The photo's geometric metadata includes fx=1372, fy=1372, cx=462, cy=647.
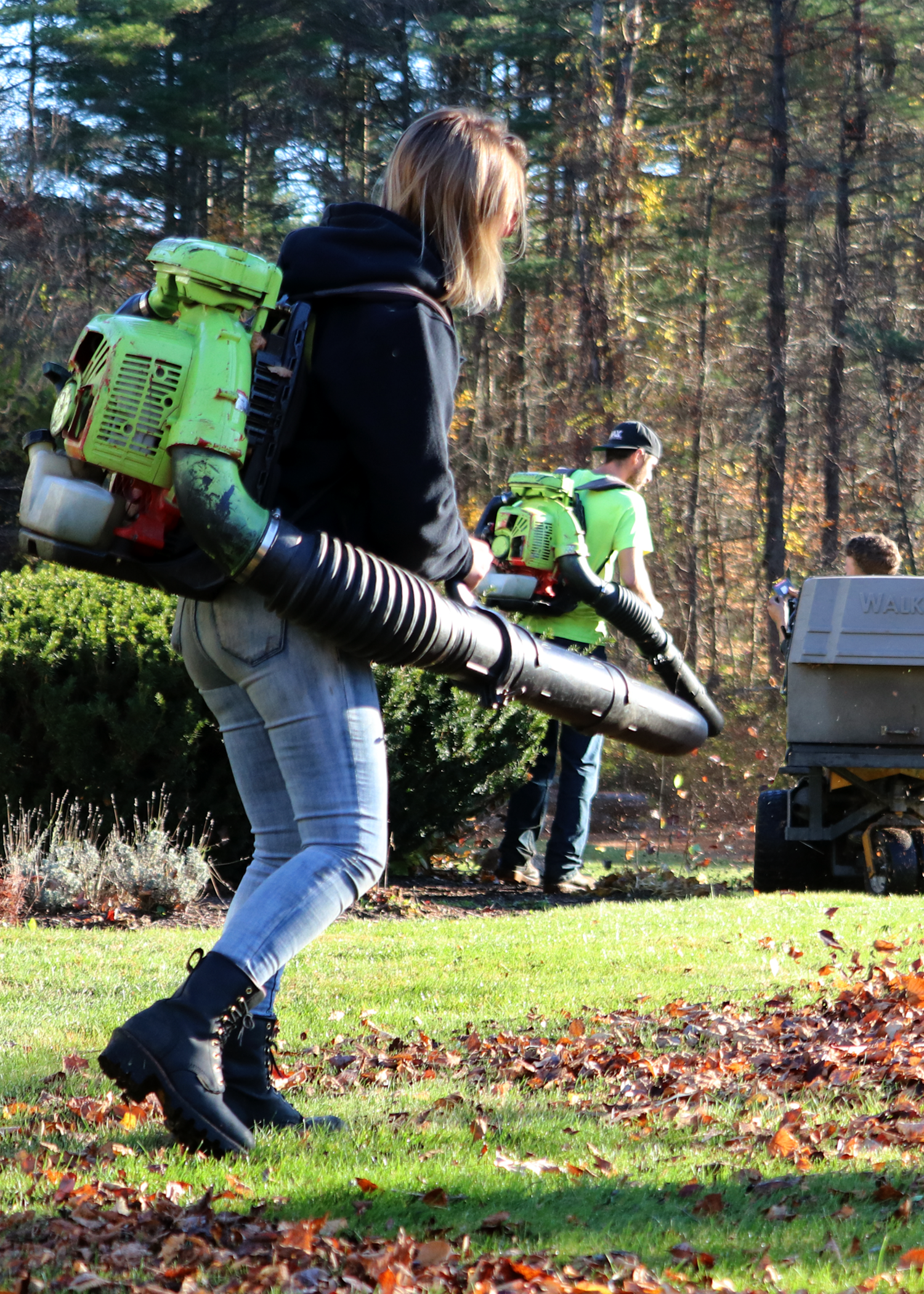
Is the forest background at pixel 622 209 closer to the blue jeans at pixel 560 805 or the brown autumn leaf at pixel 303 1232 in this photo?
the blue jeans at pixel 560 805

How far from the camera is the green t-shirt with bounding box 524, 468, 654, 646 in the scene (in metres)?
7.33

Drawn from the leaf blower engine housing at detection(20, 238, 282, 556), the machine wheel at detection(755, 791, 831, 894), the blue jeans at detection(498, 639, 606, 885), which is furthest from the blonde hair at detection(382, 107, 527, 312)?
the machine wheel at detection(755, 791, 831, 894)

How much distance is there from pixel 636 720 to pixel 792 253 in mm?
21195

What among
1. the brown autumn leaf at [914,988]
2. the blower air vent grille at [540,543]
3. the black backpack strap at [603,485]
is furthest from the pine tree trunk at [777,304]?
the brown autumn leaf at [914,988]

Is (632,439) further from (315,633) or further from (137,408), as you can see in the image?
(137,408)

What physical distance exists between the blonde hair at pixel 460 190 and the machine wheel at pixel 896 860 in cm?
601

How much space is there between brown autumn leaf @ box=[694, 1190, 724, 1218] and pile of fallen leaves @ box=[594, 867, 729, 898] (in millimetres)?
5819

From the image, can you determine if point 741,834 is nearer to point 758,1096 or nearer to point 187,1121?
point 758,1096

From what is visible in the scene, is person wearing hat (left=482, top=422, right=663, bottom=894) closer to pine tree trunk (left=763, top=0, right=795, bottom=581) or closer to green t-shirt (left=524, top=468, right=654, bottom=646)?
green t-shirt (left=524, top=468, right=654, bottom=646)

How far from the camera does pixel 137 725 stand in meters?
7.56

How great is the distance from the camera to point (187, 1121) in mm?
2746

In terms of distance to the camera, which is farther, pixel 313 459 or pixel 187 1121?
pixel 313 459

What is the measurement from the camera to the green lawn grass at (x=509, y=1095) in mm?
2586

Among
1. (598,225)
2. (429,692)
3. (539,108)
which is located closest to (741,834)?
(429,692)
